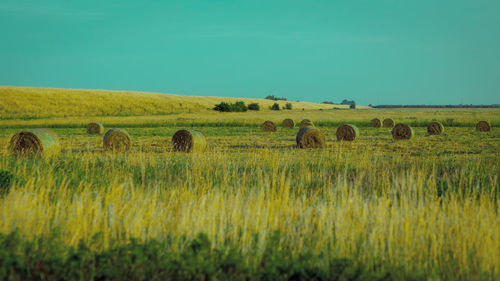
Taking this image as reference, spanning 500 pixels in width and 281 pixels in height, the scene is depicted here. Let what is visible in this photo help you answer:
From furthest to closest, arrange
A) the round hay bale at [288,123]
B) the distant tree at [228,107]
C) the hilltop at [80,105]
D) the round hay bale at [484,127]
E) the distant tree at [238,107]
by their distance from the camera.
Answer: the distant tree at [238,107], the distant tree at [228,107], the hilltop at [80,105], the round hay bale at [288,123], the round hay bale at [484,127]

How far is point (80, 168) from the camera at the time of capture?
9.62 m

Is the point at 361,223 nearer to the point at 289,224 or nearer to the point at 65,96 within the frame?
the point at 289,224

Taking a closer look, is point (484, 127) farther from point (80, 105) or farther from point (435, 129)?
point (80, 105)

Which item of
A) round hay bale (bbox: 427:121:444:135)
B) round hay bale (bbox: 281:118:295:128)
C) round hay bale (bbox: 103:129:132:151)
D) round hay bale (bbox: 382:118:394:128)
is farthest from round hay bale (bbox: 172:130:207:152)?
round hay bale (bbox: 382:118:394:128)

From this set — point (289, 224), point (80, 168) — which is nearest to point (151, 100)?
point (80, 168)

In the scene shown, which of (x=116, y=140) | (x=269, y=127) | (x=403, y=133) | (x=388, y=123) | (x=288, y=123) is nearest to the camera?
(x=116, y=140)

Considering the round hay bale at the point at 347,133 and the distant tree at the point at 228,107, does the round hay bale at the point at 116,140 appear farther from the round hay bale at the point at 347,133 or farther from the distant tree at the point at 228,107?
the distant tree at the point at 228,107

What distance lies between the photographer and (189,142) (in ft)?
62.0

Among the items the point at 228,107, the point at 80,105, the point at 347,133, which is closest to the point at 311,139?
the point at 347,133

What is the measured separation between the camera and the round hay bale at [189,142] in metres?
18.8

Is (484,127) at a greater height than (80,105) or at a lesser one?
lesser

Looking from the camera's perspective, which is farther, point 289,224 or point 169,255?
point 289,224

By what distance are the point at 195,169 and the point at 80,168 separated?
2.58 metres

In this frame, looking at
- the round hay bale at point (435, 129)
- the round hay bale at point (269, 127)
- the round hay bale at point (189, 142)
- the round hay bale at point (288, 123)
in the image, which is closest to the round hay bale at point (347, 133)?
the round hay bale at point (435, 129)
